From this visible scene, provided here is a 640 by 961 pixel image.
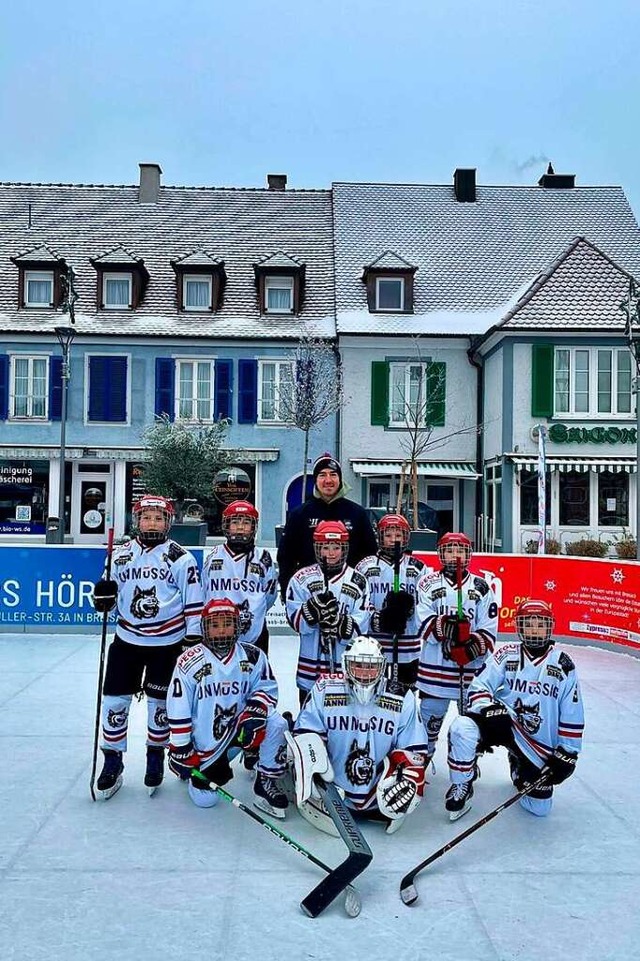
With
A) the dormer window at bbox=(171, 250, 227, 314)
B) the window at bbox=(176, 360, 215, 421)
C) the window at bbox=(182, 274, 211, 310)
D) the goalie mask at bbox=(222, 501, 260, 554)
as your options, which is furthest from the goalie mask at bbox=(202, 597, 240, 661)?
the window at bbox=(182, 274, 211, 310)

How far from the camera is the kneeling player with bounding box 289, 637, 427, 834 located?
17.6ft

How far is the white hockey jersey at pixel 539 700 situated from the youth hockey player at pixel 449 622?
1.58ft

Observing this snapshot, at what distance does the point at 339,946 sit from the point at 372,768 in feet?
4.76

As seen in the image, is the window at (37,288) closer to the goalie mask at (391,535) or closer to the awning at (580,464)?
the awning at (580,464)

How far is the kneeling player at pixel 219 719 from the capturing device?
18.6ft

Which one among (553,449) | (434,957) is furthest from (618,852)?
(553,449)

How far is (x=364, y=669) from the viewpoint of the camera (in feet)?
17.6

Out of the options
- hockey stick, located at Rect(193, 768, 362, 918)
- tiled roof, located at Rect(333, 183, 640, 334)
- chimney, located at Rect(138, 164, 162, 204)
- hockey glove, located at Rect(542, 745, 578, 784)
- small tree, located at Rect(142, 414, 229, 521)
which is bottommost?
hockey stick, located at Rect(193, 768, 362, 918)

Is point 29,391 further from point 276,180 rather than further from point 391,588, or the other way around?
point 391,588

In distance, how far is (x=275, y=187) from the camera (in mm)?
32781

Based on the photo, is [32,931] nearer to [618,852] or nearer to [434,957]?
[434,957]

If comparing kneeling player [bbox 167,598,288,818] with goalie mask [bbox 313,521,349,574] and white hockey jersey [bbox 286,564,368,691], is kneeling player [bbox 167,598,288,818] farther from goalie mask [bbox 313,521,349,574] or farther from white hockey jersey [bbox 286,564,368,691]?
goalie mask [bbox 313,521,349,574]

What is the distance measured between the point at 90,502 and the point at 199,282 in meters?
7.19

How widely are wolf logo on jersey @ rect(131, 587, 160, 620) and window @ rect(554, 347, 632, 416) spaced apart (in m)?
19.1
